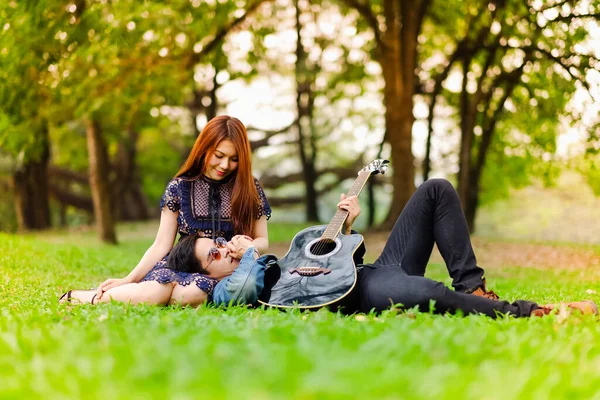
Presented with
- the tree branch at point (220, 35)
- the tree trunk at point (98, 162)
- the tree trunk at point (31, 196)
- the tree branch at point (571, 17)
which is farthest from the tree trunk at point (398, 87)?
the tree trunk at point (31, 196)

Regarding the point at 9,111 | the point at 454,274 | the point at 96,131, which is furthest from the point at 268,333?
the point at 96,131

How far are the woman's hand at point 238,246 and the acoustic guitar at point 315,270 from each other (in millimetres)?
323

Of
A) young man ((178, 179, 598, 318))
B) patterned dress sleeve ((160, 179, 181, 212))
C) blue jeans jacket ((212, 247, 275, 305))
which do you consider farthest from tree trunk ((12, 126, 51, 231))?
blue jeans jacket ((212, 247, 275, 305))

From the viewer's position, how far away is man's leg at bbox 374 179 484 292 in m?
4.03

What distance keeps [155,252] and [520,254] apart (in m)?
8.53

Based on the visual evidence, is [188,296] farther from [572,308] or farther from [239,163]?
[572,308]

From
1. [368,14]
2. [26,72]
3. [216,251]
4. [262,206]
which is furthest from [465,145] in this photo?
[216,251]

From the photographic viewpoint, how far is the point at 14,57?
8.87 metres

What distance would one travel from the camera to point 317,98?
20.5 metres

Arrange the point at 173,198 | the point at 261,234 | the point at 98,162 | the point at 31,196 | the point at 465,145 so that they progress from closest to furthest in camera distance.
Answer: the point at 173,198, the point at 261,234, the point at 98,162, the point at 465,145, the point at 31,196

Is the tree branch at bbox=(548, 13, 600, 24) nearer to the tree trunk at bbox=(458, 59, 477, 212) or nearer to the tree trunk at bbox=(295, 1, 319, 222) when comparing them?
the tree trunk at bbox=(458, 59, 477, 212)

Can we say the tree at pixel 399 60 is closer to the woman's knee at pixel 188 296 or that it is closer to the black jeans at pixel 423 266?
the black jeans at pixel 423 266

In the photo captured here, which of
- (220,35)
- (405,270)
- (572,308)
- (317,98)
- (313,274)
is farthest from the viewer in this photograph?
(317,98)

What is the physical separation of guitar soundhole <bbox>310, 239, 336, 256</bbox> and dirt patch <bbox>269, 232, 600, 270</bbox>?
6.24 metres
